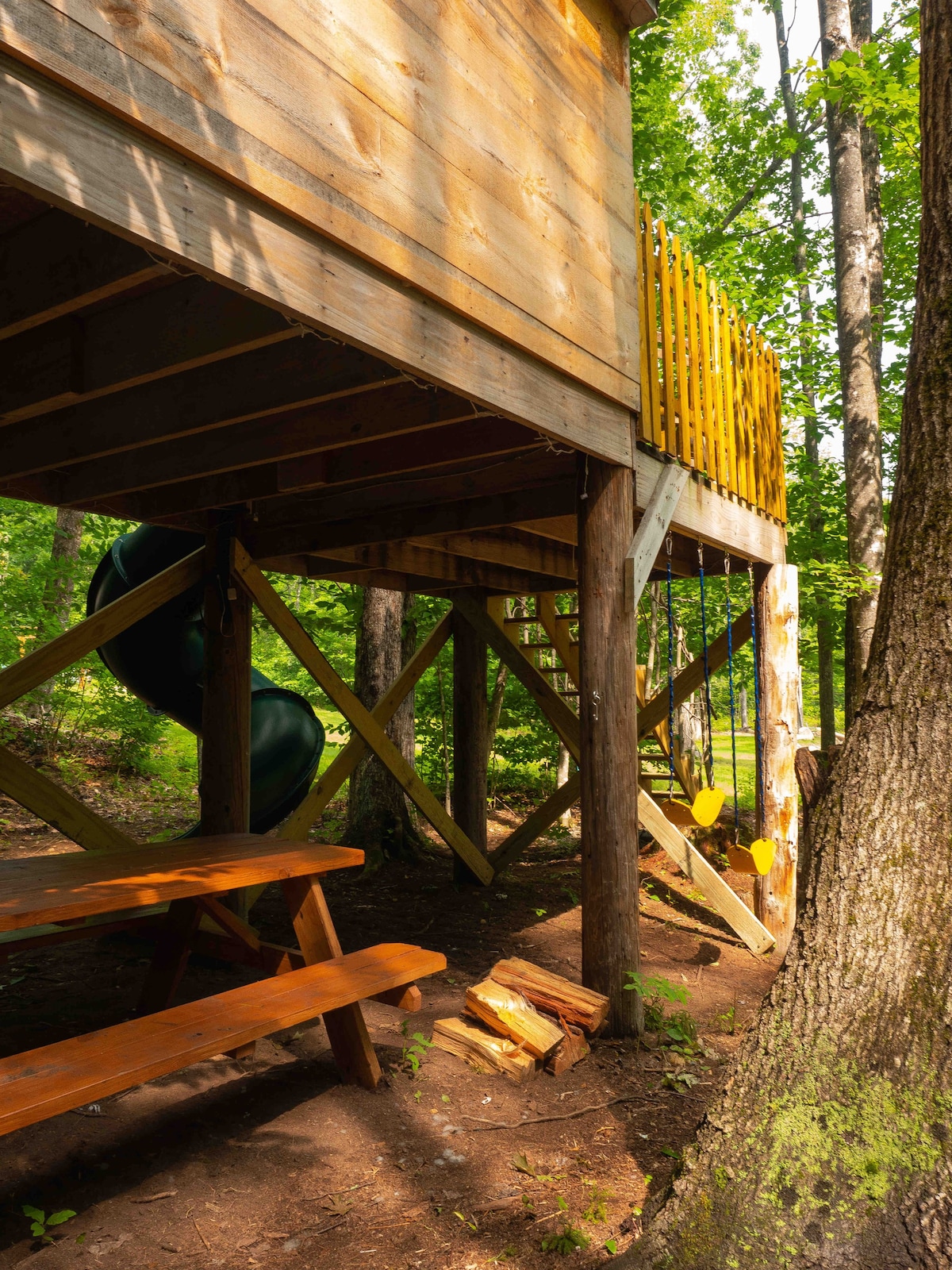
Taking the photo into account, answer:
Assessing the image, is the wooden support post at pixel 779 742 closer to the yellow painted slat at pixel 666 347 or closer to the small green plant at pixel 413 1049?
the yellow painted slat at pixel 666 347

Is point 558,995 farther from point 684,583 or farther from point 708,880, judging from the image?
point 684,583

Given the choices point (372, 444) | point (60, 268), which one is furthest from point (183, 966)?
point (60, 268)

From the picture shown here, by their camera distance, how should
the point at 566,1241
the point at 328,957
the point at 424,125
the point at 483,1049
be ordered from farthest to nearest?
the point at 483,1049
the point at 328,957
the point at 424,125
the point at 566,1241

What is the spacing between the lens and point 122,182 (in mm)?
2125

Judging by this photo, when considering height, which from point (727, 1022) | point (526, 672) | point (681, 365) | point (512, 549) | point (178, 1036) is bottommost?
point (727, 1022)

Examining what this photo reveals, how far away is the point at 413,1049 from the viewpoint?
14.2ft

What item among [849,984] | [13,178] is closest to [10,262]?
[13,178]

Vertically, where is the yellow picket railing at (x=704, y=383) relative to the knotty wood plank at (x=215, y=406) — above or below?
above

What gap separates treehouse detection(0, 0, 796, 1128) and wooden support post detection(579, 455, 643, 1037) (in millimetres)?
17

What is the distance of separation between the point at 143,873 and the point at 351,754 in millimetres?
3995

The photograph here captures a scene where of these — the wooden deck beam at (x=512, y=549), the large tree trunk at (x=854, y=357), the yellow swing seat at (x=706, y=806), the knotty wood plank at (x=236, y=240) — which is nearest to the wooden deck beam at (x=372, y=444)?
the knotty wood plank at (x=236, y=240)

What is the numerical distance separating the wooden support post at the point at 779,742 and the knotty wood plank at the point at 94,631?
4.51 metres

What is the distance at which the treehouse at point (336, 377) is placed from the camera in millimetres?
2359

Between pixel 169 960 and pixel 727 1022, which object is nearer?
pixel 169 960
